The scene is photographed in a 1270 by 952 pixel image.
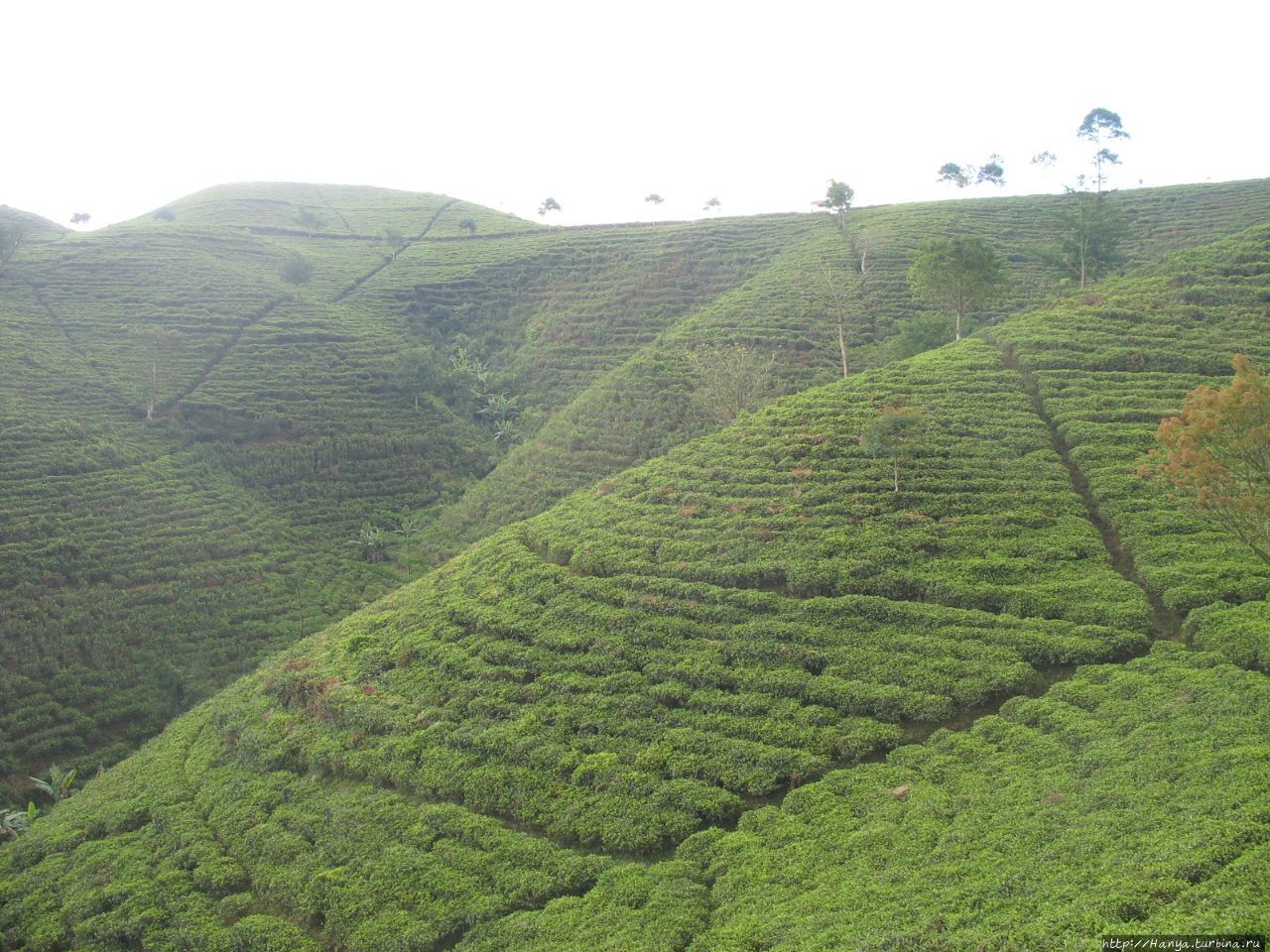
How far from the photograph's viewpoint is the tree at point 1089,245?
50.5m

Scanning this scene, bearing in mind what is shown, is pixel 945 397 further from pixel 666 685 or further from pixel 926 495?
pixel 666 685

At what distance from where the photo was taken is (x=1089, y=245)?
5078 centimetres

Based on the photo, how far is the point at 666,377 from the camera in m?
49.7

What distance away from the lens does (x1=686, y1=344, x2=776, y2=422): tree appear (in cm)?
4344

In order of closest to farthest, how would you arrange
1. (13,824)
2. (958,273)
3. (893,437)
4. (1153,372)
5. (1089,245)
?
(13,824) → (893,437) → (1153,372) → (958,273) → (1089,245)

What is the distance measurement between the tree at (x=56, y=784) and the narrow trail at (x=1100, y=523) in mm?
33913

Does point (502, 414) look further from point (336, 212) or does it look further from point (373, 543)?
point (336, 212)

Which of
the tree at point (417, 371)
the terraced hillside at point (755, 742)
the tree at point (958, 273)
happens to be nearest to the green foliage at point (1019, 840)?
the terraced hillside at point (755, 742)

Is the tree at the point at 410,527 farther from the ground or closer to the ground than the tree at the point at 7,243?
closer to the ground

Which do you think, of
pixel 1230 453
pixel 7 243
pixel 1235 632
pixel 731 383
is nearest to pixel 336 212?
pixel 7 243

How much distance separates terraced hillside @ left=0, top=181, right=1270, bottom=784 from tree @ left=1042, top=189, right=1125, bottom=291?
8.32ft

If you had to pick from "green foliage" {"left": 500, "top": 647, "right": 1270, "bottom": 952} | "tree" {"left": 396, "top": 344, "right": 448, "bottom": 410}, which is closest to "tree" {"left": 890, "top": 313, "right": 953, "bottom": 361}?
"green foliage" {"left": 500, "top": 647, "right": 1270, "bottom": 952}

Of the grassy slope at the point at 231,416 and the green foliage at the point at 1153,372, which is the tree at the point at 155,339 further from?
the green foliage at the point at 1153,372

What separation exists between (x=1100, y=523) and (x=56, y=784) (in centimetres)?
3577
